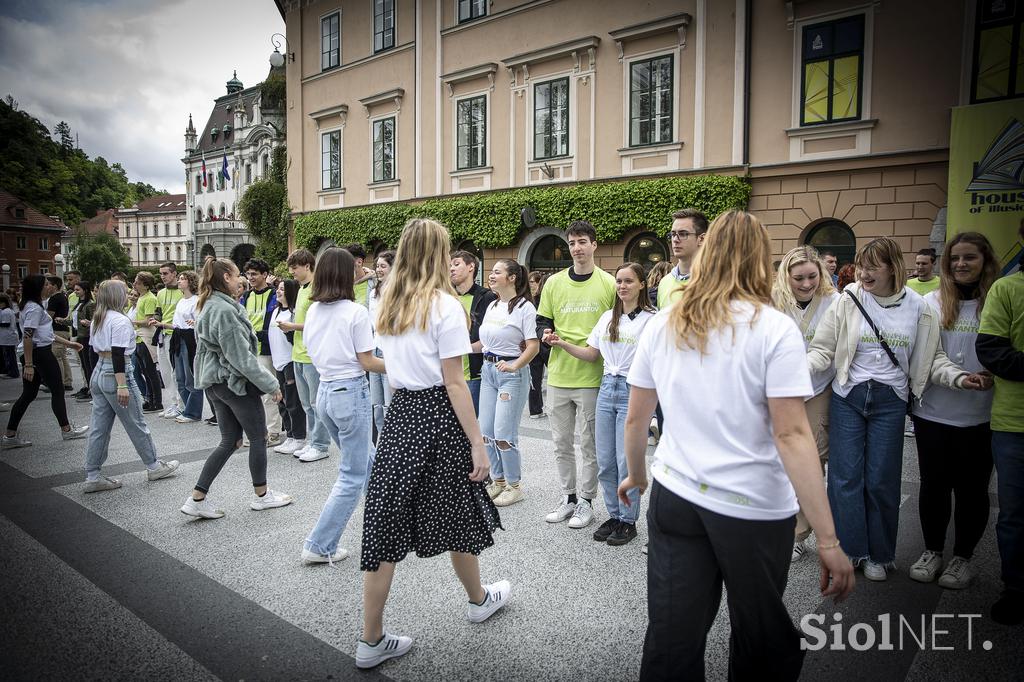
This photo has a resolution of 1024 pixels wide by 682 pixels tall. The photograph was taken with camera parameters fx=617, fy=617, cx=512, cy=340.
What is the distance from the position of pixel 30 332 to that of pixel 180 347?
1.80 m

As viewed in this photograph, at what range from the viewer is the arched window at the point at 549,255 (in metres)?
17.4

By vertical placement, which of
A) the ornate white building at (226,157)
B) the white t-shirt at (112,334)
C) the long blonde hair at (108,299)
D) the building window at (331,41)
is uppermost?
Result: the ornate white building at (226,157)

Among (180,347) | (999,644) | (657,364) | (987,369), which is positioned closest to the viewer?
(657,364)

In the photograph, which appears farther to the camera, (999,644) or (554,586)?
(554,586)

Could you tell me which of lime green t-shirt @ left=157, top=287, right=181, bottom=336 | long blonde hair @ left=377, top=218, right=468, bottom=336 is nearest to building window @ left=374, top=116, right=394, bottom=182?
lime green t-shirt @ left=157, top=287, right=181, bottom=336

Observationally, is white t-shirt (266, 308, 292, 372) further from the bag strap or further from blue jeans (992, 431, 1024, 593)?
blue jeans (992, 431, 1024, 593)

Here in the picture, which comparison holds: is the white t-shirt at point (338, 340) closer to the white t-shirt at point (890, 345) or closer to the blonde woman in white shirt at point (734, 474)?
the blonde woman in white shirt at point (734, 474)

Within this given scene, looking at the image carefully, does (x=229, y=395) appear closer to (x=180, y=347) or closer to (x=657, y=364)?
(x=657, y=364)

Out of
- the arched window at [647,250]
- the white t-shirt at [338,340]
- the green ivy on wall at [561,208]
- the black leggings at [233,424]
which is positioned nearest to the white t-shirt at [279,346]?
the black leggings at [233,424]

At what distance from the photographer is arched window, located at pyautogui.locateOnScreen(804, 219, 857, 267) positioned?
43.4 feet

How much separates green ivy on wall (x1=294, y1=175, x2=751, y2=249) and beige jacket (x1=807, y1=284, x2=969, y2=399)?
32.4 feet

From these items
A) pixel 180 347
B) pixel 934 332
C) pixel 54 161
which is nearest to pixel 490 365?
pixel 934 332

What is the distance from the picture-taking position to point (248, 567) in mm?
4098

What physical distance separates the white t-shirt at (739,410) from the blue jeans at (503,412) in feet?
10.3
